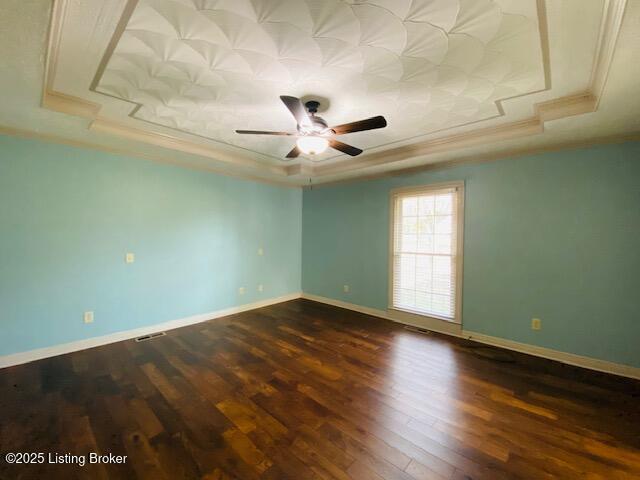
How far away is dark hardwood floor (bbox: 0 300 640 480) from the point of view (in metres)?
1.54

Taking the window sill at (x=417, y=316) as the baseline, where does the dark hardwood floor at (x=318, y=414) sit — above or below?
below

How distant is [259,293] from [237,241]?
42.9 inches

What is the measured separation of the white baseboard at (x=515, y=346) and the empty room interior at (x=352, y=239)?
0.08 feet

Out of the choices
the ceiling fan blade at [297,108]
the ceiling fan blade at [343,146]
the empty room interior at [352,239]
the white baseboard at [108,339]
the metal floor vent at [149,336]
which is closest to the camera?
the empty room interior at [352,239]

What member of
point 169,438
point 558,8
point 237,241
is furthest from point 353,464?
point 237,241

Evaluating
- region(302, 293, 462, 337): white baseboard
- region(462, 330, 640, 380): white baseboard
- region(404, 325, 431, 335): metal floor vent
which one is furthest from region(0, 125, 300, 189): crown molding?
region(462, 330, 640, 380): white baseboard

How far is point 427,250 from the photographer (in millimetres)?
3828

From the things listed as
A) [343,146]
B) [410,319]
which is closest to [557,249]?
[410,319]

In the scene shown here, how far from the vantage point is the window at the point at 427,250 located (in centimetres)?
356

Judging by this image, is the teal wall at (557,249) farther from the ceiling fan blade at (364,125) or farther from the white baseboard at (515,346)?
the ceiling fan blade at (364,125)

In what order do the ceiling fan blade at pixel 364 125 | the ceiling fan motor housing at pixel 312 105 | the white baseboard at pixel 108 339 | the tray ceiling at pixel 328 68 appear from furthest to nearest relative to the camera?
the white baseboard at pixel 108 339, the ceiling fan motor housing at pixel 312 105, the ceiling fan blade at pixel 364 125, the tray ceiling at pixel 328 68

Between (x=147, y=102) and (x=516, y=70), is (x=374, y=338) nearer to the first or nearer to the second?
(x=516, y=70)

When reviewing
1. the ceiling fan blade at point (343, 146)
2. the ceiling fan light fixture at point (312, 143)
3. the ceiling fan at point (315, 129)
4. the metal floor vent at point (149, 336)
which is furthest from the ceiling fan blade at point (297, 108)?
the metal floor vent at point (149, 336)

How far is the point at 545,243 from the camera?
2943mm
